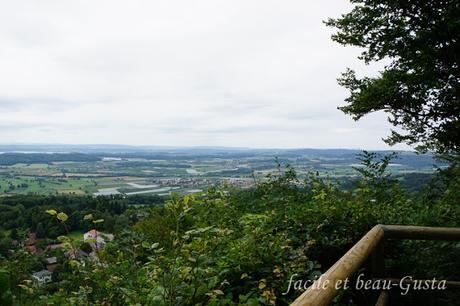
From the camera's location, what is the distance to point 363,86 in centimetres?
1037

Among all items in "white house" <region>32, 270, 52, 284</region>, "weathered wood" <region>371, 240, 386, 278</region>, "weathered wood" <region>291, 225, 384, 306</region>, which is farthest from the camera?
"white house" <region>32, 270, 52, 284</region>

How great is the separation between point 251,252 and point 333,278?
1.95m

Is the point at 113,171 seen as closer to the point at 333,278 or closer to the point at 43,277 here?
the point at 43,277


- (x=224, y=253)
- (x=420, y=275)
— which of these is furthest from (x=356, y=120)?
A: (x=224, y=253)

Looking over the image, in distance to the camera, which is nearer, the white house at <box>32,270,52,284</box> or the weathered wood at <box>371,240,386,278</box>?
the weathered wood at <box>371,240,386,278</box>

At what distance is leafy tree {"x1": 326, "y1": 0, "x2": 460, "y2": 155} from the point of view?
8312 mm

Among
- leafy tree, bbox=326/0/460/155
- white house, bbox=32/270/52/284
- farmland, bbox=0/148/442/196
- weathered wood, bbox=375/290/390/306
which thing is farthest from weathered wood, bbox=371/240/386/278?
farmland, bbox=0/148/442/196

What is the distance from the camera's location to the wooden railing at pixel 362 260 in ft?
4.71

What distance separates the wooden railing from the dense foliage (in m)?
0.46

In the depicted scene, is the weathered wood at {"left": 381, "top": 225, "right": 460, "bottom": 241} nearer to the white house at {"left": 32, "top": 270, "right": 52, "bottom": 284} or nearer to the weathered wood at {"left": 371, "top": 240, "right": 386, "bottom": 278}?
the weathered wood at {"left": 371, "top": 240, "right": 386, "bottom": 278}

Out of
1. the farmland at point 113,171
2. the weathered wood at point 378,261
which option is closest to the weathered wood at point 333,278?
the weathered wood at point 378,261

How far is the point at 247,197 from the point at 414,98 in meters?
5.38

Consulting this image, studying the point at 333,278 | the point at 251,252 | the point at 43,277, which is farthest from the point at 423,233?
the point at 43,277

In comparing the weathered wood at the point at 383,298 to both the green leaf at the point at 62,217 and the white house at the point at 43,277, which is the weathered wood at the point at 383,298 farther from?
the white house at the point at 43,277
